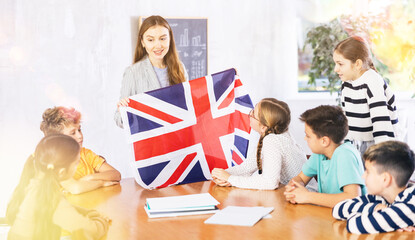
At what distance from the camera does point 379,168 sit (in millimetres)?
1802

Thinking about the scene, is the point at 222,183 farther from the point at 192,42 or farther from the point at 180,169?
the point at 192,42

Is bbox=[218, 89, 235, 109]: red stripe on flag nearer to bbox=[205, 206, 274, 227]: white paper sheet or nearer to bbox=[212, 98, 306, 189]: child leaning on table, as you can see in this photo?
bbox=[212, 98, 306, 189]: child leaning on table

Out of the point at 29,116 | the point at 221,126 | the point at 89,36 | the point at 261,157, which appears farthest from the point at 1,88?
the point at 261,157

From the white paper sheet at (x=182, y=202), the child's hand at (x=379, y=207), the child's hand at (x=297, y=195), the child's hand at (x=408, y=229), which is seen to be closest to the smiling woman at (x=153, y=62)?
the white paper sheet at (x=182, y=202)

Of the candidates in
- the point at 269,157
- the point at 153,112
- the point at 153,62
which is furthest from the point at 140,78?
the point at 269,157

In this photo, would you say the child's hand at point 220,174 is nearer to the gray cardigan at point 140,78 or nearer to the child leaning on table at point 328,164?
the child leaning on table at point 328,164

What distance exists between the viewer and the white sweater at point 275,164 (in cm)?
239

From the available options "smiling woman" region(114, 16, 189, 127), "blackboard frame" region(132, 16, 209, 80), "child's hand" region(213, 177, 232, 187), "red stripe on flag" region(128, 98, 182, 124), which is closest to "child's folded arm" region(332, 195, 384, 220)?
"child's hand" region(213, 177, 232, 187)

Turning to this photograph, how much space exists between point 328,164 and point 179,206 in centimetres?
70

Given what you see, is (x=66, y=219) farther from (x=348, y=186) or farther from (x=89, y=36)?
(x=89, y=36)

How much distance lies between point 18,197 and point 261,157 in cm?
138

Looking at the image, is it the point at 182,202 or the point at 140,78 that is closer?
the point at 182,202

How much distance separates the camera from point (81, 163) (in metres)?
2.55

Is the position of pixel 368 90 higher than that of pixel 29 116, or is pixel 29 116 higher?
pixel 368 90
